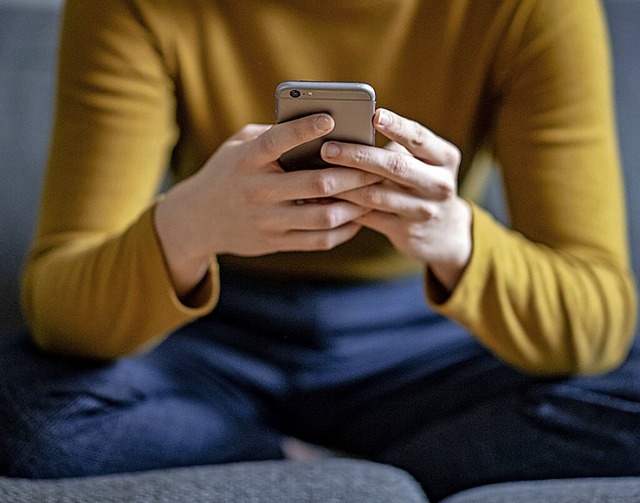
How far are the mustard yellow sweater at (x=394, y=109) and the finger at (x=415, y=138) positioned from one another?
0.11m

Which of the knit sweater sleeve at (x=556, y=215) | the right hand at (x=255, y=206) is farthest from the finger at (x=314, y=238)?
the knit sweater sleeve at (x=556, y=215)

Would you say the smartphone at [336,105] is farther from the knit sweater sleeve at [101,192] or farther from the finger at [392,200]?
the knit sweater sleeve at [101,192]

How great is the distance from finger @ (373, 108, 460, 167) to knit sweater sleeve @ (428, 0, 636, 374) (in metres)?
0.11

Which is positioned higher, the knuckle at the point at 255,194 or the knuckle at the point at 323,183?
the knuckle at the point at 323,183

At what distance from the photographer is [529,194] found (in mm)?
780

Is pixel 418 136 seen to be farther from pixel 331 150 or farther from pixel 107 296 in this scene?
pixel 107 296

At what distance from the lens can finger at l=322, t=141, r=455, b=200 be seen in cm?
59

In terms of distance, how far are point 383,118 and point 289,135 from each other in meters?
0.06

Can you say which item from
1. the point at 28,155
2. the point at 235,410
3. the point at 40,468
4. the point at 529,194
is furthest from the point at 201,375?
the point at 28,155

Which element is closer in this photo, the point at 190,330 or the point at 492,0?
the point at 492,0

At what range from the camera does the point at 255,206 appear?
0.65m

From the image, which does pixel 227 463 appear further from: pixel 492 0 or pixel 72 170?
pixel 492 0

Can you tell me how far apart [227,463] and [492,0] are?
0.47 metres

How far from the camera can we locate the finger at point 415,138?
578 millimetres
